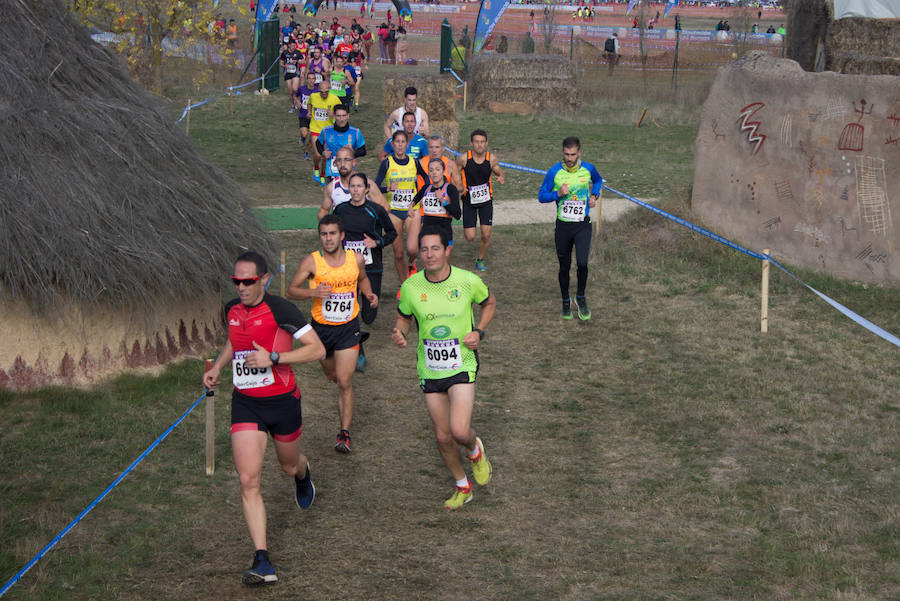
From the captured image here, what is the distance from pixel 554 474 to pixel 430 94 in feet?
50.4

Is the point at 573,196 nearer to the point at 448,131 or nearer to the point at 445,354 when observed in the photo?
the point at 445,354

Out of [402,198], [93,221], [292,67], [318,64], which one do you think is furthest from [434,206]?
[292,67]

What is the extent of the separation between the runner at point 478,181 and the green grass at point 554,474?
48.6 inches

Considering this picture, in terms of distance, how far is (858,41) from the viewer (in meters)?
19.2

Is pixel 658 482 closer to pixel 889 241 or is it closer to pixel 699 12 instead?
pixel 889 241

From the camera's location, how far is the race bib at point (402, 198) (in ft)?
37.9

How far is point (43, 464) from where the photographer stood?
24.4 ft

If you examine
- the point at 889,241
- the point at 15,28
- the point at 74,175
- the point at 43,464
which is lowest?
the point at 43,464

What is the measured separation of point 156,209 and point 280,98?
71.3ft

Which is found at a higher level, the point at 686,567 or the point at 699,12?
the point at 699,12

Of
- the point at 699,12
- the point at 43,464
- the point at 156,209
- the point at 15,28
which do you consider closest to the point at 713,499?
the point at 43,464

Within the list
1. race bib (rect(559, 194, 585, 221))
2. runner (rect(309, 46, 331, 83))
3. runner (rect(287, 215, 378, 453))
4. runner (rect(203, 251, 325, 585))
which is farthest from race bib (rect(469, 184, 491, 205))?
runner (rect(309, 46, 331, 83))

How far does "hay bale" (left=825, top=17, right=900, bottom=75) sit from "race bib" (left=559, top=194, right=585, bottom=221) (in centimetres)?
990

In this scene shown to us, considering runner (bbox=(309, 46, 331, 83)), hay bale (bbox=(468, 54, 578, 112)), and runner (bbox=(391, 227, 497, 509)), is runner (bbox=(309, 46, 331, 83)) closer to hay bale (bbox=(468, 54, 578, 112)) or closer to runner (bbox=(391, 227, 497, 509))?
hay bale (bbox=(468, 54, 578, 112))
